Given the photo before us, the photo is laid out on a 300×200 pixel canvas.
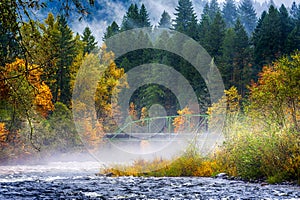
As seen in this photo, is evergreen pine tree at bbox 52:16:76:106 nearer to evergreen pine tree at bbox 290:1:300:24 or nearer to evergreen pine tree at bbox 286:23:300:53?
evergreen pine tree at bbox 286:23:300:53

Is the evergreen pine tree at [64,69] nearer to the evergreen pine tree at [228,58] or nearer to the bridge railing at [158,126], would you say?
the bridge railing at [158,126]

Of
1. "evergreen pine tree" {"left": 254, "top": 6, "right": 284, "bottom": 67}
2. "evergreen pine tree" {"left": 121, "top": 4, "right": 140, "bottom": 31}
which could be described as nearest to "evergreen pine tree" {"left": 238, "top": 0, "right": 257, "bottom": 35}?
"evergreen pine tree" {"left": 121, "top": 4, "right": 140, "bottom": 31}

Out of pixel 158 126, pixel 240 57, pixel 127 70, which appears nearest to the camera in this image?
pixel 240 57

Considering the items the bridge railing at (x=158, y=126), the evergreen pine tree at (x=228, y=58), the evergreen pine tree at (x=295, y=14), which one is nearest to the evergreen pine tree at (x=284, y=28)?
the evergreen pine tree at (x=295, y=14)

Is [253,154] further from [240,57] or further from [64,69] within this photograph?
[240,57]

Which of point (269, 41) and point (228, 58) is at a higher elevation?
point (269, 41)

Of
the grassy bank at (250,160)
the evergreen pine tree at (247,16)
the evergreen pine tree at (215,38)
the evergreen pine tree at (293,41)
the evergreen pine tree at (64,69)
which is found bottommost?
the grassy bank at (250,160)

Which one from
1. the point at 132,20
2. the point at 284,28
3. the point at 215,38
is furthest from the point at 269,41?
the point at 132,20

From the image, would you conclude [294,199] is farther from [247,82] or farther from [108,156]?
[247,82]

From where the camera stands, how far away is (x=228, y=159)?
11367 millimetres

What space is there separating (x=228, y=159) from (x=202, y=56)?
4445cm

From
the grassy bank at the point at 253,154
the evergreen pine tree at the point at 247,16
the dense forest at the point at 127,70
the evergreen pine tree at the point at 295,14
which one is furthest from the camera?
the evergreen pine tree at the point at 247,16

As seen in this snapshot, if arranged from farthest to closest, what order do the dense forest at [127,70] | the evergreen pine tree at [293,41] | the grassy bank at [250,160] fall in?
the evergreen pine tree at [293,41], the dense forest at [127,70], the grassy bank at [250,160]

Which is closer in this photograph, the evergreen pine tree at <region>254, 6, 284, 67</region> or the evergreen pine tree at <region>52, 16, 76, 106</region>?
the evergreen pine tree at <region>52, 16, 76, 106</region>
